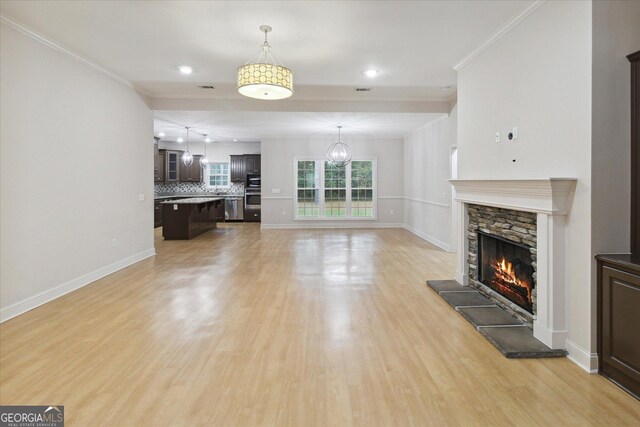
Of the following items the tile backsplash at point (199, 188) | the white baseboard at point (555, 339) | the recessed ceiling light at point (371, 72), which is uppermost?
the recessed ceiling light at point (371, 72)

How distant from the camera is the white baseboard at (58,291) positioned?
11.7 feet

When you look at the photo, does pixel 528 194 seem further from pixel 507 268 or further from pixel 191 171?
pixel 191 171

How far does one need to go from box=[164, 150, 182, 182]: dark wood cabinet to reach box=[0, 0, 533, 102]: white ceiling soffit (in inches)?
262

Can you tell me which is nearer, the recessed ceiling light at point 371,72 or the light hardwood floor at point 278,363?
the light hardwood floor at point 278,363

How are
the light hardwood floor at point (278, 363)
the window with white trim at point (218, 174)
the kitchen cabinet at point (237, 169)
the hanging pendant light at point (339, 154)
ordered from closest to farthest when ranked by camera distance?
the light hardwood floor at point (278, 363), the hanging pendant light at point (339, 154), the kitchen cabinet at point (237, 169), the window with white trim at point (218, 174)

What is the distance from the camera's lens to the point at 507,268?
3721mm

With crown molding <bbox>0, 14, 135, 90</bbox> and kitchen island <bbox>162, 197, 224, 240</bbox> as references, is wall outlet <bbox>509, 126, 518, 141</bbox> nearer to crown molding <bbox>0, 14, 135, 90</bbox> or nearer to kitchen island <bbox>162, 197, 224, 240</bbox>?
crown molding <bbox>0, 14, 135, 90</bbox>

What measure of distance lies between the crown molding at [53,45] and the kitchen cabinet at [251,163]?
7142mm

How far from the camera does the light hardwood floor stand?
2076 millimetres

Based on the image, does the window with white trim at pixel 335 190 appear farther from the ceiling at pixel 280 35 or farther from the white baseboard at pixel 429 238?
the ceiling at pixel 280 35

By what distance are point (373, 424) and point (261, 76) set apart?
2.81 meters

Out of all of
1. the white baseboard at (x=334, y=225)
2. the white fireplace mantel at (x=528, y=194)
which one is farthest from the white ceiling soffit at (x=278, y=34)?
the white baseboard at (x=334, y=225)

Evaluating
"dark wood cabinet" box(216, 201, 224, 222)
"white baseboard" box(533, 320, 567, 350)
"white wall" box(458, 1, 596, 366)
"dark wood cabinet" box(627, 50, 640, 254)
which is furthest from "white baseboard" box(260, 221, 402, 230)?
"dark wood cabinet" box(627, 50, 640, 254)

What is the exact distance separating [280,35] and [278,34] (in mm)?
31
